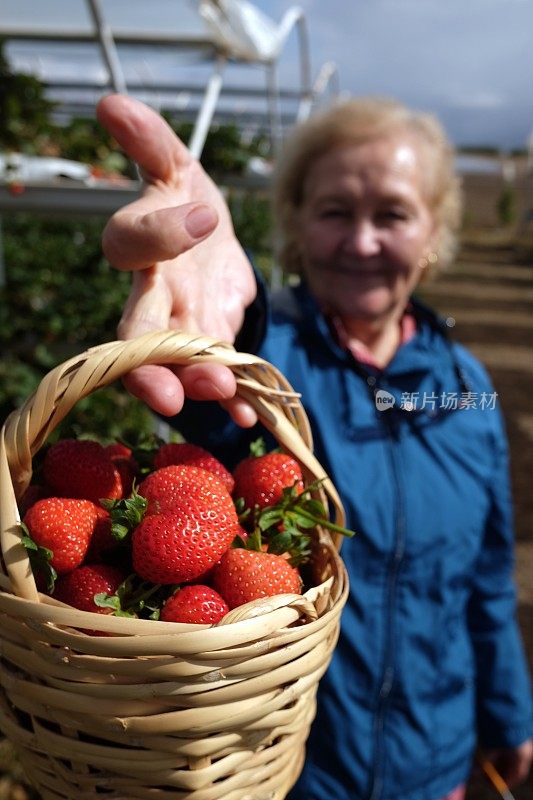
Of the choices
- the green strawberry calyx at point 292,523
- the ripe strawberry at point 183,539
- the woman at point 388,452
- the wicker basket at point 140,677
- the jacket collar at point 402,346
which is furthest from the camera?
the jacket collar at point 402,346

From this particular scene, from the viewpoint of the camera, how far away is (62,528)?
825mm

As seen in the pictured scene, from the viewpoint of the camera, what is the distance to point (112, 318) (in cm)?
445

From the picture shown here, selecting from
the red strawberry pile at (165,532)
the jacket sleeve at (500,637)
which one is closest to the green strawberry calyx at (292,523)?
the red strawberry pile at (165,532)

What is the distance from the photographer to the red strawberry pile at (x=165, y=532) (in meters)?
0.82

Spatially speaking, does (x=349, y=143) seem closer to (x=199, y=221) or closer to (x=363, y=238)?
(x=363, y=238)

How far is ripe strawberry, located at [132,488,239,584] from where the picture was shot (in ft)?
2.66

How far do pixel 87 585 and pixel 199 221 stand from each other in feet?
1.49

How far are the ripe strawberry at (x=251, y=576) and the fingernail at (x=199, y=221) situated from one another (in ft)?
1.29

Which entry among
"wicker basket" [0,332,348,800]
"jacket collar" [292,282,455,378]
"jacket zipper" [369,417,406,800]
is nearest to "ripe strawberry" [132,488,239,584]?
"wicker basket" [0,332,348,800]

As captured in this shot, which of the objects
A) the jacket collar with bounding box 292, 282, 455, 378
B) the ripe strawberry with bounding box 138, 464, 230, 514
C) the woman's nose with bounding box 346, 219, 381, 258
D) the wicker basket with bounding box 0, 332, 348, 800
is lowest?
the wicker basket with bounding box 0, 332, 348, 800

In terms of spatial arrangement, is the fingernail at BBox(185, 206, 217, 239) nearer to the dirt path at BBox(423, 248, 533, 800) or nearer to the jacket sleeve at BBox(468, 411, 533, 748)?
the jacket sleeve at BBox(468, 411, 533, 748)

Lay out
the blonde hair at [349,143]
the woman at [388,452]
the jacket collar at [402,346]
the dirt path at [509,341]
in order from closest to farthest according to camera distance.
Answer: the woman at [388,452], the jacket collar at [402,346], the blonde hair at [349,143], the dirt path at [509,341]

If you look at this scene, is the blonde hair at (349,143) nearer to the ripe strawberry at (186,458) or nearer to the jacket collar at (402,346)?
the jacket collar at (402,346)

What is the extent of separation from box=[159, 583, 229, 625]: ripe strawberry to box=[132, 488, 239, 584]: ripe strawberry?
2 cm
